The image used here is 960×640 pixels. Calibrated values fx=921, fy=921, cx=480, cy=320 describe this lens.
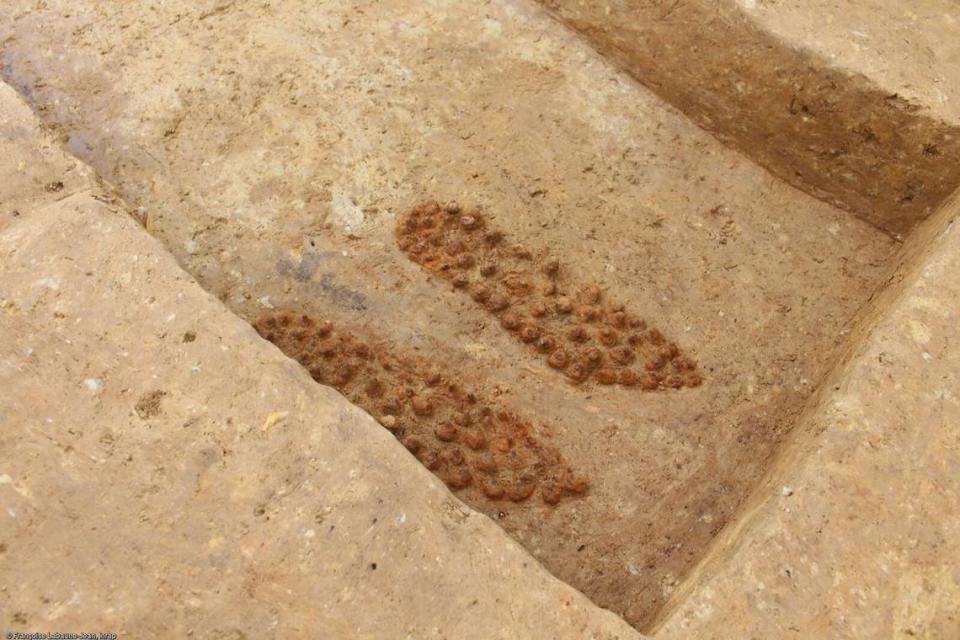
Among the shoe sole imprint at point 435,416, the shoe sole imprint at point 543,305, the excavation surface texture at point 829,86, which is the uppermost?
the excavation surface texture at point 829,86

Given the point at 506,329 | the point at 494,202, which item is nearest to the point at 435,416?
the point at 506,329

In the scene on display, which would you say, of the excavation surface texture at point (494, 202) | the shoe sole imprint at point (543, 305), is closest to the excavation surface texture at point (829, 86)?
the excavation surface texture at point (494, 202)

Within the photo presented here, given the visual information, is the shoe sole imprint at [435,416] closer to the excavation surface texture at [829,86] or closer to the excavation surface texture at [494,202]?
the excavation surface texture at [494,202]

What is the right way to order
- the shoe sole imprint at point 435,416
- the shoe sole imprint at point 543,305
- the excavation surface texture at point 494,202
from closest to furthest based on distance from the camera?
the shoe sole imprint at point 435,416
the excavation surface texture at point 494,202
the shoe sole imprint at point 543,305

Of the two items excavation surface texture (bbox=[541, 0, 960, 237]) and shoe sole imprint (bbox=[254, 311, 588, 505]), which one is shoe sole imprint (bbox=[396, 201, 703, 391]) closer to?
shoe sole imprint (bbox=[254, 311, 588, 505])

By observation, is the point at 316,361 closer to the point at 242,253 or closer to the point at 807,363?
the point at 242,253

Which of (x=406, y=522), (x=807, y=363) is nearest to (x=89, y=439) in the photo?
(x=406, y=522)
